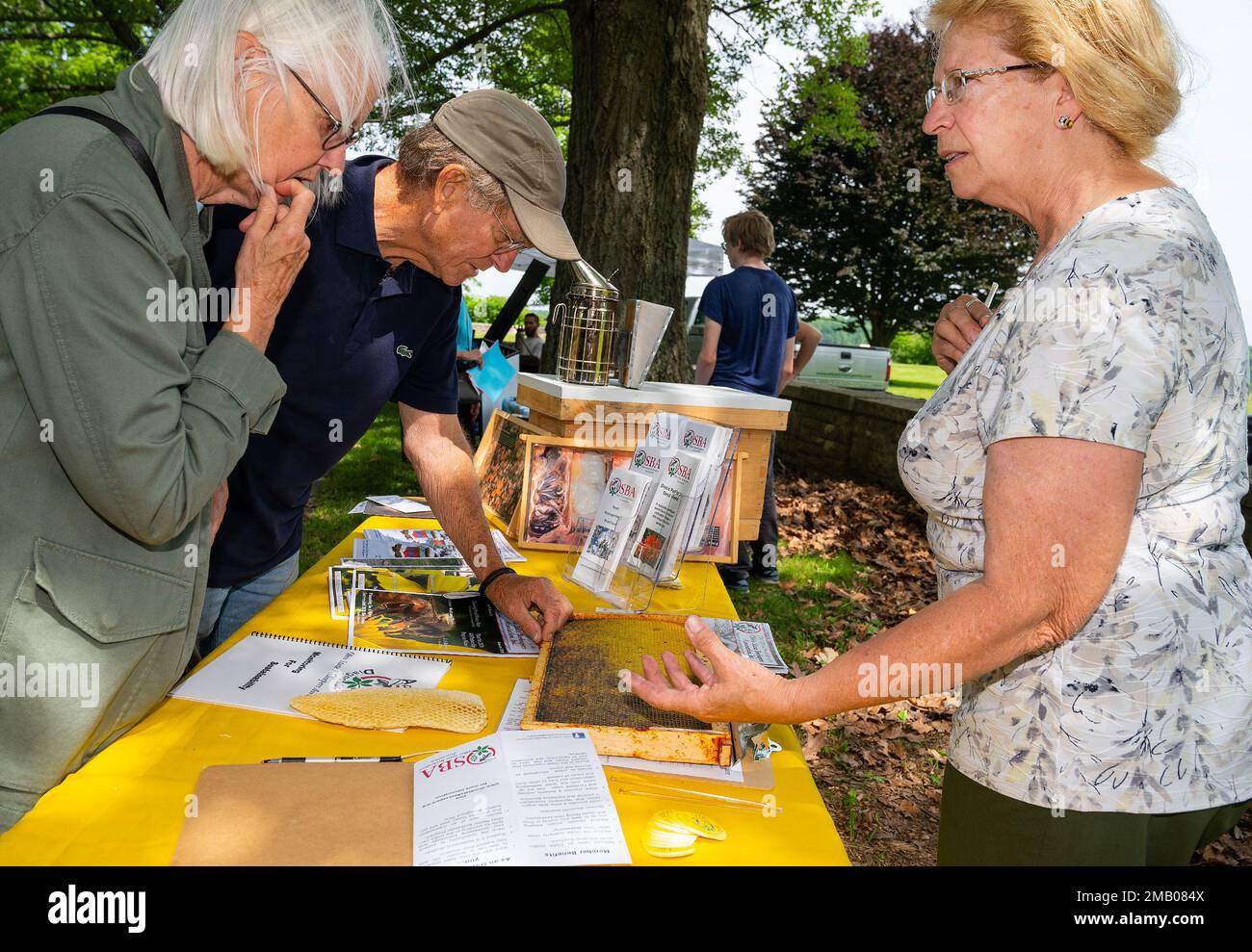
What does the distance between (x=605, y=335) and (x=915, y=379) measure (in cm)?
2431

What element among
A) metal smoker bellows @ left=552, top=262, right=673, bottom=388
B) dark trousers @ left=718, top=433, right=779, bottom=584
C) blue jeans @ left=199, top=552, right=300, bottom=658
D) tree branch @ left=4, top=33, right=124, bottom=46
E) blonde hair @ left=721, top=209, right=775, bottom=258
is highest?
tree branch @ left=4, top=33, right=124, bottom=46

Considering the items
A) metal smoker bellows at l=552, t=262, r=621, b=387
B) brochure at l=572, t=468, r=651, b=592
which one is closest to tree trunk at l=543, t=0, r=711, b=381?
metal smoker bellows at l=552, t=262, r=621, b=387

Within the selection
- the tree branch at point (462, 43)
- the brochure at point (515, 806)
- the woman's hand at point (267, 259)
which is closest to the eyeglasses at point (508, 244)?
the woman's hand at point (267, 259)

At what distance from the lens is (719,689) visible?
4.86ft

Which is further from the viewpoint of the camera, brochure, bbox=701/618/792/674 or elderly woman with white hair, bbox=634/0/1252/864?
brochure, bbox=701/618/792/674

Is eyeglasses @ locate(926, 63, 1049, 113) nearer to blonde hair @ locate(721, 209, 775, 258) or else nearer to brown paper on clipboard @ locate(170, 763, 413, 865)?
brown paper on clipboard @ locate(170, 763, 413, 865)

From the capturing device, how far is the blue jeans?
2.39 metres

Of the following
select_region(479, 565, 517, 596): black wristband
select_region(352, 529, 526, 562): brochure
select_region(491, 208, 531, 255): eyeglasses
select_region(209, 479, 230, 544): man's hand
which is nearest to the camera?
select_region(209, 479, 230, 544): man's hand

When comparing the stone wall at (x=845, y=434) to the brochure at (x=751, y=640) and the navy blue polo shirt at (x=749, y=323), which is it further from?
the brochure at (x=751, y=640)

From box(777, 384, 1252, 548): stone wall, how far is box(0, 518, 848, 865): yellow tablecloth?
21.5 ft

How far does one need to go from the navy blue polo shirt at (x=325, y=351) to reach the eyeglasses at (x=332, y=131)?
1.94ft
